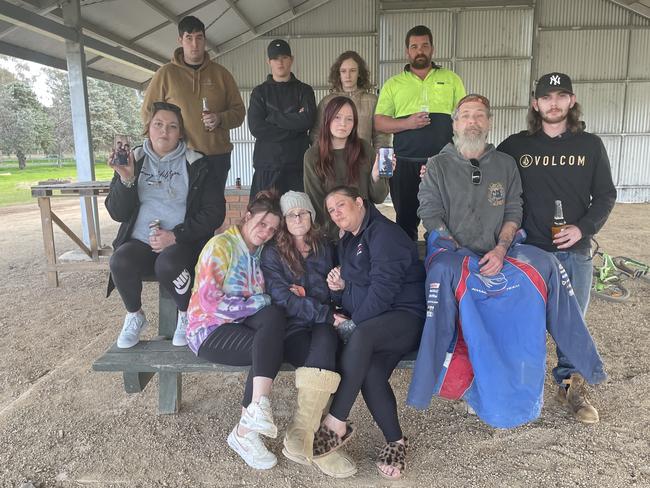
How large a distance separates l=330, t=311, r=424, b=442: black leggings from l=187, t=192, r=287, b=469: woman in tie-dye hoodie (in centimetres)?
30

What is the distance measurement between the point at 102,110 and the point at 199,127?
29281mm

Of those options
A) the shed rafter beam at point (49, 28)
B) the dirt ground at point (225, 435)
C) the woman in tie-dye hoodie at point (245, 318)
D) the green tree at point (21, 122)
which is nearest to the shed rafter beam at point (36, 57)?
the shed rafter beam at point (49, 28)

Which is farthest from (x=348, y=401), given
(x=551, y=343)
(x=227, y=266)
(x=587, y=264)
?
(x=551, y=343)

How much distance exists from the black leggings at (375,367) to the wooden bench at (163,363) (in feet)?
0.35

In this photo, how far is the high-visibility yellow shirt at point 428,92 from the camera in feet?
10.8

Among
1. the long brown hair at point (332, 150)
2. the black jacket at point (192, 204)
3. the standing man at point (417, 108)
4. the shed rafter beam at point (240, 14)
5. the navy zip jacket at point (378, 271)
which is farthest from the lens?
the shed rafter beam at point (240, 14)

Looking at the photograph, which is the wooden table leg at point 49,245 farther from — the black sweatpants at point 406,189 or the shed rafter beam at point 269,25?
the shed rafter beam at point 269,25

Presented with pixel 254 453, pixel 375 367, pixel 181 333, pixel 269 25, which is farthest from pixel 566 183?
pixel 269 25

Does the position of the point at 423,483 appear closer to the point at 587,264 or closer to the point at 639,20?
the point at 587,264

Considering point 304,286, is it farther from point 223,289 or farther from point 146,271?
point 146,271

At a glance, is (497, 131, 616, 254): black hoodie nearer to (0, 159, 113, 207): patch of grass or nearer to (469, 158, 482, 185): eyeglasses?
(469, 158, 482, 185): eyeglasses

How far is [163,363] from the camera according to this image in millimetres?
2314

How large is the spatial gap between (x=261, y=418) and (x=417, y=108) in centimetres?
221

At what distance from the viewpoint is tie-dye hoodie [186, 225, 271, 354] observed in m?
2.29
